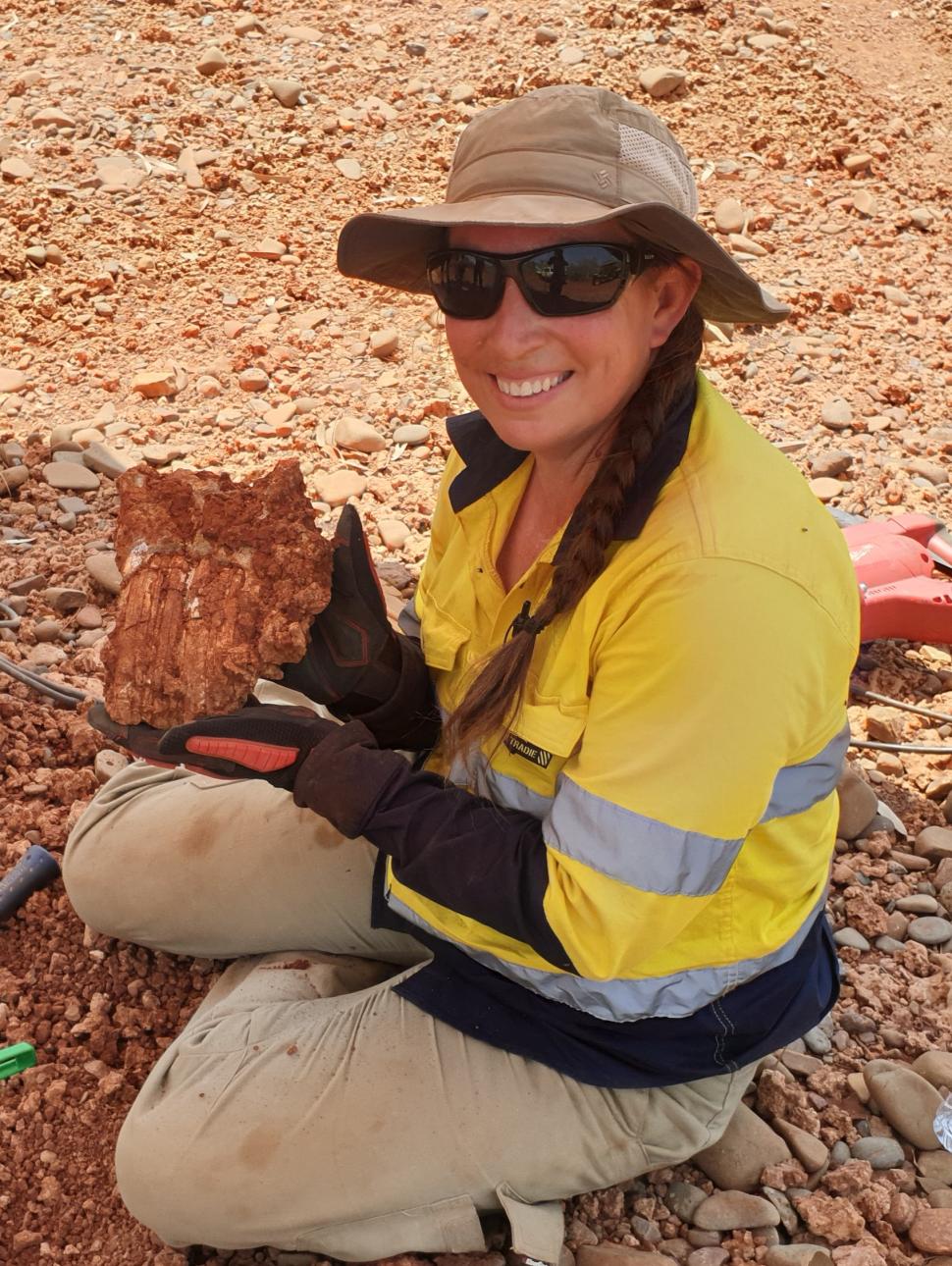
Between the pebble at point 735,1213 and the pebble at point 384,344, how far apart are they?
3544 millimetres

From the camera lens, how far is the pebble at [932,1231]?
198cm

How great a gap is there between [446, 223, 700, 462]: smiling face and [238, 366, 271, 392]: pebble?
294 cm

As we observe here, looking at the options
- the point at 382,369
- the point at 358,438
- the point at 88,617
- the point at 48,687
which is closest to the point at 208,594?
the point at 48,687

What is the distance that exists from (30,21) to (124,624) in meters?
6.03

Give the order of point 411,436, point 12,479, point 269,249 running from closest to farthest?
point 12,479
point 411,436
point 269,249

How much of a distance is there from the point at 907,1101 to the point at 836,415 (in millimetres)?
2922

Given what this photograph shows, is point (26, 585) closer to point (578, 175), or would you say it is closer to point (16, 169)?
point (578, 175)

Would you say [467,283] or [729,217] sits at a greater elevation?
[467,283]

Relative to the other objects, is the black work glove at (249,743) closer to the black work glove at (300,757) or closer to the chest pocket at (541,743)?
the black work glove at (300,757)

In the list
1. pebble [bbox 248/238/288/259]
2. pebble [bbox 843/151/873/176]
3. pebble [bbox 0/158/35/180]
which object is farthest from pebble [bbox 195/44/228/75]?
pebble [bbox 843/151/873/176]

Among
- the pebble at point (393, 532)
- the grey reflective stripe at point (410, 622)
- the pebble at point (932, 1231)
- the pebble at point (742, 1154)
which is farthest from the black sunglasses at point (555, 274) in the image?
the pebble at point (393, 532)

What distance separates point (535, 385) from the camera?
1.77m

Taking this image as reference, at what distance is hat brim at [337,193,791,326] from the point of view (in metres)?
1.63

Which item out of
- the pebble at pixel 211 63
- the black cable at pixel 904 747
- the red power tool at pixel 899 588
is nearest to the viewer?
the black cable at pixel 904 747
